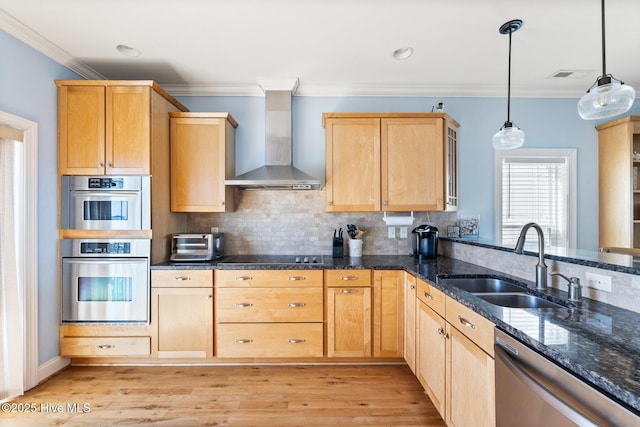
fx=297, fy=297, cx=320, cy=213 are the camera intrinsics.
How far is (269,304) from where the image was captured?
254 centimetres

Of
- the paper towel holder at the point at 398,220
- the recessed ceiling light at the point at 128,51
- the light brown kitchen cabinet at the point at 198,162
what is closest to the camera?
the recessed ceiling light at the point at 128,51

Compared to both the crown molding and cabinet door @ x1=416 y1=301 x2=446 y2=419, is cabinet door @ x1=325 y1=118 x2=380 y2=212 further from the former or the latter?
the crown molding

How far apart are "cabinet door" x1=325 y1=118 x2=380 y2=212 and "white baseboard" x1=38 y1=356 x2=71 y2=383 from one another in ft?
8.58

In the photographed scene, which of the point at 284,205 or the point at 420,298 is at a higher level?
the point at 284,205

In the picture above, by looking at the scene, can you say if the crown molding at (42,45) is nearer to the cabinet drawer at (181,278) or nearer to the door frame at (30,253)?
the door frame at (30,253)

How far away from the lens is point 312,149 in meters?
3.23

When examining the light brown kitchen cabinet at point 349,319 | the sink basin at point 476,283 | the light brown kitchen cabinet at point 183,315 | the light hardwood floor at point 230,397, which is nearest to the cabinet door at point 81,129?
the light brown kitchen cabinet at point 183,315

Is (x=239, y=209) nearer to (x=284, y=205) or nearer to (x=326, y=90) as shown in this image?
(x=284, y=205)

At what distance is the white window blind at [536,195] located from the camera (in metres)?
3.28

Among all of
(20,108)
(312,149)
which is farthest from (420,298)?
(20,108)

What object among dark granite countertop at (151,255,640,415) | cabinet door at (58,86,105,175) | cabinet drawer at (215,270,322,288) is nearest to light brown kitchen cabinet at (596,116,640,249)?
dark granite countertop at (151,255,640,415)

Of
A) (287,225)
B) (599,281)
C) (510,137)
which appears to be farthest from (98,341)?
(510,137)

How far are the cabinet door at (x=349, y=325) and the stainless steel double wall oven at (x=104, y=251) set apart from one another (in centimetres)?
156

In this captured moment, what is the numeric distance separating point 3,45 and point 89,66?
0.69 meters
